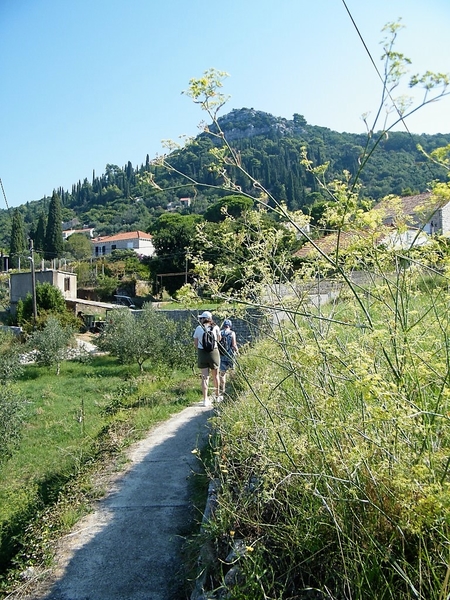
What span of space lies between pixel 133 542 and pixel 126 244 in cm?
8090

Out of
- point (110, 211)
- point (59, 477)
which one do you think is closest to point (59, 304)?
point (59, 477)

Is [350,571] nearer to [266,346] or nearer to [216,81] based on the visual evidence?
[216,81]

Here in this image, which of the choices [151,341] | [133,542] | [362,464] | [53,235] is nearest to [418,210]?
[362,464]

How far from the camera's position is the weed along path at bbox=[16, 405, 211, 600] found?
3.56 m

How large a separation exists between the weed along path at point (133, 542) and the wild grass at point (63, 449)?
22 centimetres

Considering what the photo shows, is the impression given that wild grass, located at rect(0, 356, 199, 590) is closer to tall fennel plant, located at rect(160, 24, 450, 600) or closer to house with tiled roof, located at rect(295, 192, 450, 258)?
tall fennel plant, located at rect(160, 24, 450, 600)

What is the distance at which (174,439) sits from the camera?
6992mm

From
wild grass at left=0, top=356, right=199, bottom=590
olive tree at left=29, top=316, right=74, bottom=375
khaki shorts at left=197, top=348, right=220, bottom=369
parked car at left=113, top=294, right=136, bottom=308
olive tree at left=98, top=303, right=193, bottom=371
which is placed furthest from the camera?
parked car at left=113, top=294, right=136, bottom=308

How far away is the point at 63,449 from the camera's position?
855cm

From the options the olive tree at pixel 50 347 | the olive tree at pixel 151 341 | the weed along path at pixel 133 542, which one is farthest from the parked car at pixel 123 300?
the weed along path at pixel 133 542

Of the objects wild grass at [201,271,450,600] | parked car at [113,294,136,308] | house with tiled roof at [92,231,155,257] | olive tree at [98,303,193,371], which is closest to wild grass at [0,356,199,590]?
olive tree at [98,303,193,371]

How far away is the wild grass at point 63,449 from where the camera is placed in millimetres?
4852

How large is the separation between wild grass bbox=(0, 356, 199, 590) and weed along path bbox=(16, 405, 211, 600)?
0.22 meters

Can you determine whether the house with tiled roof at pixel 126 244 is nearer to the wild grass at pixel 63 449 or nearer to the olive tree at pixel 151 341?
the olive tree at pixel 151 341
